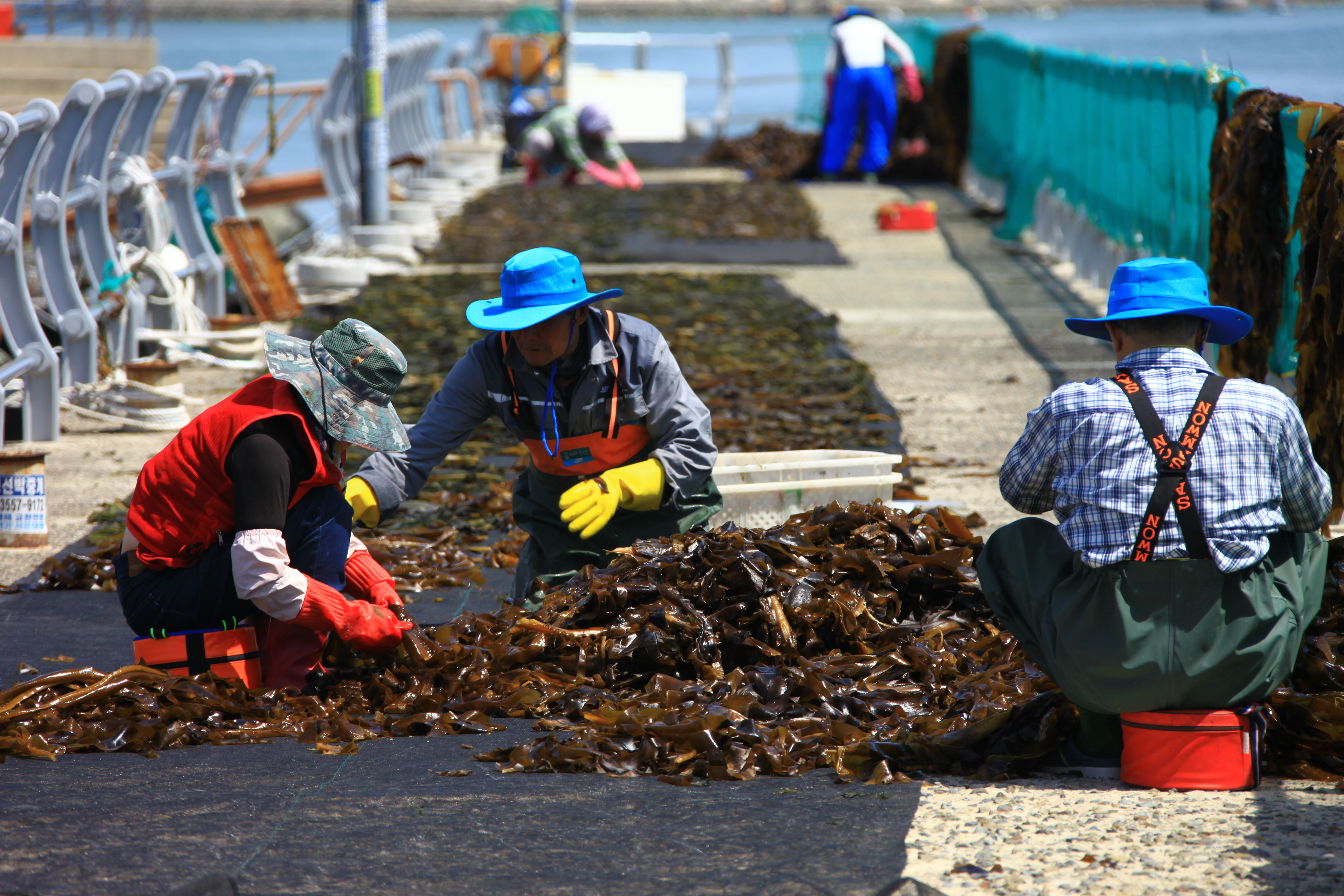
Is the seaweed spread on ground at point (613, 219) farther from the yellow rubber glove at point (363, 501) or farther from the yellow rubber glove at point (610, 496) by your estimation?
the yellow rubber glove at point (363, 501)

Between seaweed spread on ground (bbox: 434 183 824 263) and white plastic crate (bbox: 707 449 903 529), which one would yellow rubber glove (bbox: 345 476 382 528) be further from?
seaweed spread on ground (bbox: 434 183 824 263)

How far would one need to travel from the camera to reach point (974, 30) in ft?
62.2

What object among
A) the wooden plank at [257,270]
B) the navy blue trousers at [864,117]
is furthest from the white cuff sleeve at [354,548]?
the navy blue trousers at [864,117]

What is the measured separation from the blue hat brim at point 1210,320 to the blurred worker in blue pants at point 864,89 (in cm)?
1622

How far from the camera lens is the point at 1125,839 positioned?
3160 mm

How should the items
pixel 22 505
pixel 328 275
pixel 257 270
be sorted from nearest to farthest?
pixel 22 505
pixel 257 270
pixel 328 275

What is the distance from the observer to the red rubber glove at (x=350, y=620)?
4086 mm

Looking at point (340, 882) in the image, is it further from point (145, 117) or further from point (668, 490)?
point (145, 117)

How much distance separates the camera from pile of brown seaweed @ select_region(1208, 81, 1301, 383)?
673 cm

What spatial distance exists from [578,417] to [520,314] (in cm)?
47

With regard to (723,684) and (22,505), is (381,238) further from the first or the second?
(723,684)

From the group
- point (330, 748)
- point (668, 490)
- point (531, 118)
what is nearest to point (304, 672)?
point (330, 748)

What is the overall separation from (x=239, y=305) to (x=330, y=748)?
28.6 feet

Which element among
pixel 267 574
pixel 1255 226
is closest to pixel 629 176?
pixel 1255 226
